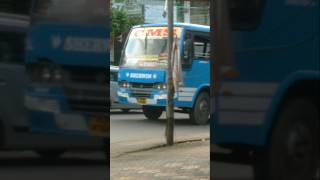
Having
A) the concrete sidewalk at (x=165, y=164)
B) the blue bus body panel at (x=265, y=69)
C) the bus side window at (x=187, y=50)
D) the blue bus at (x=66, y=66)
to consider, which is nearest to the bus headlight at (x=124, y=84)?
the bus side window at (x=187, y=50)

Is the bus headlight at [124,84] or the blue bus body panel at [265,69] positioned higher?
Result: the blue bus body panel at [265,69]

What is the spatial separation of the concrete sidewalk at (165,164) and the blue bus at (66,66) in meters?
2.83

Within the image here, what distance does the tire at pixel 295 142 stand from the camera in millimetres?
2500

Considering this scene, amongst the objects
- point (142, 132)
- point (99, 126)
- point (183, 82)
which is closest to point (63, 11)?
point (99, 126)

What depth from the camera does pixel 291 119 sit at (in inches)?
100

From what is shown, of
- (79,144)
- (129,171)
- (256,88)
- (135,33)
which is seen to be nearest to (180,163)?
(129,171)

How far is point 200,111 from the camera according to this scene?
552 inches

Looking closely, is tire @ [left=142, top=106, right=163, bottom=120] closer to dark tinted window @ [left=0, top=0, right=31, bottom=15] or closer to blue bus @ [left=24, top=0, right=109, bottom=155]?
blue bus @ [left=24, top=0, right=109, bottom=155]

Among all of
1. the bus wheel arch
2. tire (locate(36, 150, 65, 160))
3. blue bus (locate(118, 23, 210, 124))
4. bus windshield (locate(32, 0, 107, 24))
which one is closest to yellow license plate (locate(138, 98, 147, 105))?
blue bus (locate(118, 23, 210, 124))

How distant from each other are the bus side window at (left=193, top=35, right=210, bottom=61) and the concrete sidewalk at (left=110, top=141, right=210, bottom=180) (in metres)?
4.38

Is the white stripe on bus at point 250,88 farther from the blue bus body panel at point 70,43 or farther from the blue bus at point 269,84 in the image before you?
the blue bus body panel at point 70,43

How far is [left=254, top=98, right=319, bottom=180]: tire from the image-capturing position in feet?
8.20

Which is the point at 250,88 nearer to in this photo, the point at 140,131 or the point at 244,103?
the point at 244,103

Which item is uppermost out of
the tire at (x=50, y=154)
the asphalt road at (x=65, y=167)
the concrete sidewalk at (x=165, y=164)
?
the tire at (x=50, y=154)
